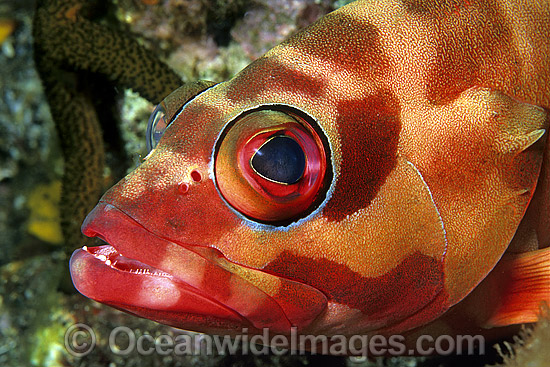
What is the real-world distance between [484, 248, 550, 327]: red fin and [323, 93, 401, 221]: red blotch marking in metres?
0.97

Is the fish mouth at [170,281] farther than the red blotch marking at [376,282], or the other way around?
the red blotch marking at [376,282]

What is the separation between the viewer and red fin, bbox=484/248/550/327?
218cm

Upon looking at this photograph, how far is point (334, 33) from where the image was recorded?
204 cm

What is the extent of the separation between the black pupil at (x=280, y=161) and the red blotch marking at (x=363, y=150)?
223mm

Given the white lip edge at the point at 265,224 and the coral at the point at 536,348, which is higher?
the white lip edge at the point at 265,224

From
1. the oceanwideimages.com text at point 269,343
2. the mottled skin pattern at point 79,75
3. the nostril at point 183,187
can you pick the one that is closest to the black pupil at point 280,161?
the nostril at point 183,187

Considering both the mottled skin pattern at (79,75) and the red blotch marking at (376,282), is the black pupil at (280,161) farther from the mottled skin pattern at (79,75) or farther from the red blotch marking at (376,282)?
the mottled skin pattern at (79,75)

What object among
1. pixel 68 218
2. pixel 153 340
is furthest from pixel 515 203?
pixel 68 218

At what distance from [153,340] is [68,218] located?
1275 mm

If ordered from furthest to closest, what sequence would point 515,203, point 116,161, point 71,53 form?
point 116,161
point 71,53
point 515,203

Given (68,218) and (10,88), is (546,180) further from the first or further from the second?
(10,88)

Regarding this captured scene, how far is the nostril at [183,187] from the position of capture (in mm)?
1676

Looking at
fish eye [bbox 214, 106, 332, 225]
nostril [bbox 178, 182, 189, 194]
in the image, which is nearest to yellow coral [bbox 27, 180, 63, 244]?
nostril [bbox 178, 182, 189, 194]

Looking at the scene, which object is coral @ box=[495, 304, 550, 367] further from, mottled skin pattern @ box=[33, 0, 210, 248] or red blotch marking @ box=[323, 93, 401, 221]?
mottled skin pattern @ box=[33, 0, 210, 248]
